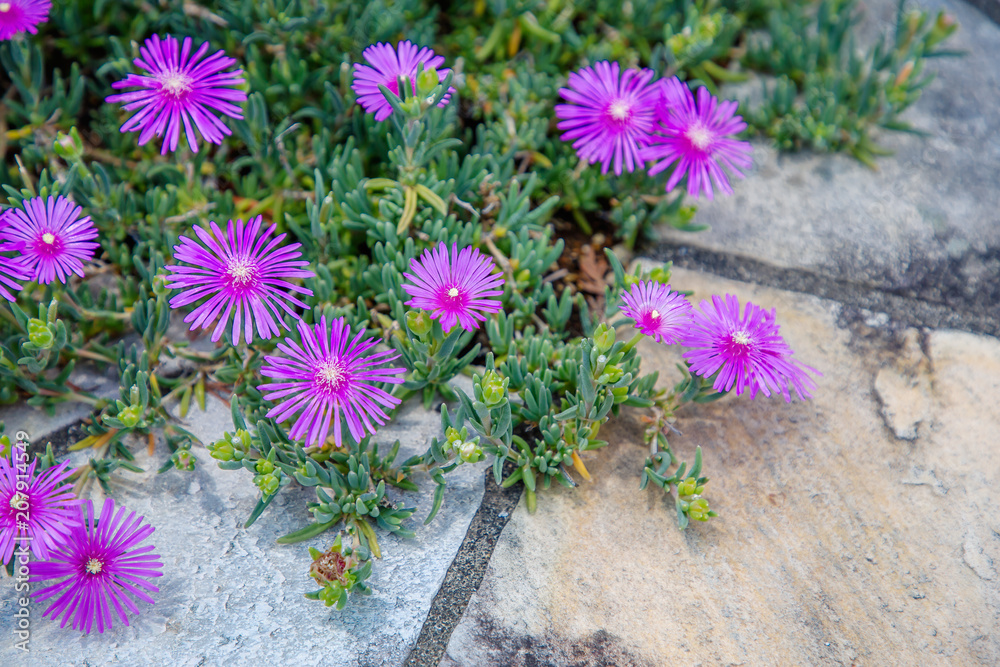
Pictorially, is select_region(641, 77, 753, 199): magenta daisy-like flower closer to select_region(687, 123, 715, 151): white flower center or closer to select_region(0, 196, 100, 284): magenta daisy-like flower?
select_region(687, 123, 715, 151): white flower center

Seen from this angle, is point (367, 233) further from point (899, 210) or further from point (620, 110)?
point (899, 210)

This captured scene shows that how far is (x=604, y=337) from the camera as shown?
4.00ft

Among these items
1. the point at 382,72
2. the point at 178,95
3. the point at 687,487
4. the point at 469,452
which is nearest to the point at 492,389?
the point at 469,452

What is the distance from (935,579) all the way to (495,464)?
0.78 meters

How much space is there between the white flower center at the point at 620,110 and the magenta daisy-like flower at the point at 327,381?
79cm

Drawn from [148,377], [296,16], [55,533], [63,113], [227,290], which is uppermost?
[296,16]

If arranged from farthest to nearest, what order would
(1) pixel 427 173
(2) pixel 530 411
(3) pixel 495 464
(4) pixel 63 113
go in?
(4) pixel 63 113
(1) pixel 427 173
(2) pixel 530 411
(3) pixel 495 464

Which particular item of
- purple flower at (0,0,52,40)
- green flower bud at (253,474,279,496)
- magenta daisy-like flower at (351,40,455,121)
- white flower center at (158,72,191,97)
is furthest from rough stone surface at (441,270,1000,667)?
purple flower at (0,0,52,40)

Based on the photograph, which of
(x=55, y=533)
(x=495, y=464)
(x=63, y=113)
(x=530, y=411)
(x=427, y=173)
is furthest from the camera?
(x=63, y=113)

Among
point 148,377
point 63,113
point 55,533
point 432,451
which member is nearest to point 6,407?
point 148,377

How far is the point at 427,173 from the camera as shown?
63.4 inches

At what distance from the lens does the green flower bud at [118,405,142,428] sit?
1.30m

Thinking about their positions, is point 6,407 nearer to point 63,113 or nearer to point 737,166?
point 63,113

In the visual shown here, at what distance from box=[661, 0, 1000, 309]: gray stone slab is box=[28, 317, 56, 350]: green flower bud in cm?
130
